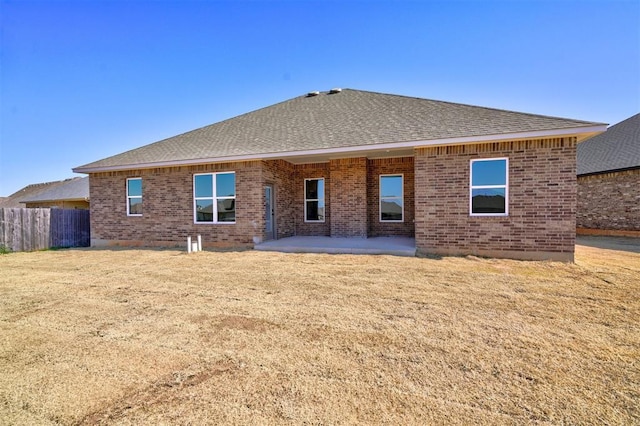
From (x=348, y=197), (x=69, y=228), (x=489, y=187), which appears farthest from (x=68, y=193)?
(x=489, y=187)

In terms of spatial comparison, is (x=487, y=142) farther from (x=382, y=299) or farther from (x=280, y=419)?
(x=280, y=419)

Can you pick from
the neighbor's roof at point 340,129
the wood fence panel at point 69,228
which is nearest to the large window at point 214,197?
the neighbor's roof at point 340,129

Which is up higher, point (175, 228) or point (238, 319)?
point (175, 228)

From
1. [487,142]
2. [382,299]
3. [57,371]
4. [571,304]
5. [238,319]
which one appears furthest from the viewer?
[487,142]

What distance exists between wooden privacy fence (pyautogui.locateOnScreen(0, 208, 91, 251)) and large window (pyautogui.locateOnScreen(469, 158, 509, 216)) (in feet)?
53.2

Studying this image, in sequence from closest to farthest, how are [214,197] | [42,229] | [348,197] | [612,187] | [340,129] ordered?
[340,129]
[214,197]
[348,197]
[42,229]
[612,187]

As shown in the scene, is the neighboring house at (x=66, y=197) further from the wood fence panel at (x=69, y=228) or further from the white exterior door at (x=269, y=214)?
the white exterior door at (x=269, y=214)

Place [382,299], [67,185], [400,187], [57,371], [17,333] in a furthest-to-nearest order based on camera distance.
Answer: [67,185]
[400,187]
[382,299]
[17,333]
[57,371]

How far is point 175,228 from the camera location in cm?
1148

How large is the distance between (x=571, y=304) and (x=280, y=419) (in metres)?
4.70

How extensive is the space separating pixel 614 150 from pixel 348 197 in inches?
612

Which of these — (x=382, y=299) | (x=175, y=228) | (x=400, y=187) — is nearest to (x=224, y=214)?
(x=175, y=228)

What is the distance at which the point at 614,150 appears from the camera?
53.0 feet

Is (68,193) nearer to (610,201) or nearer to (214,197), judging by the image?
(214,197)
